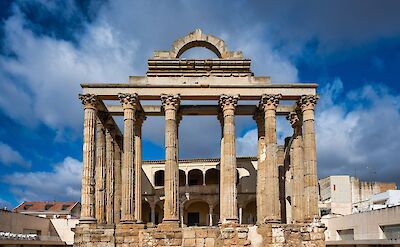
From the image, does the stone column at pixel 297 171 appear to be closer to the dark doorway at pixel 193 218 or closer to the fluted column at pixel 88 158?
the fluted column at pixel 88 158

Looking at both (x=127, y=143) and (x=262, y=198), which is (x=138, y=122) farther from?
(x=262, y=198)

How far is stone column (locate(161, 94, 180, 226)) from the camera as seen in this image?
1371 inches

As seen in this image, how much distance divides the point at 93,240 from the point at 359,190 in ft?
122

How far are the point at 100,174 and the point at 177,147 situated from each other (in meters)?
6.33

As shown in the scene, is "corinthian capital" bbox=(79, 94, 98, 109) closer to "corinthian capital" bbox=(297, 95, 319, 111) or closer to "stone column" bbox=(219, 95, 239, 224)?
"stone column" bbox=(219, 95, 239, 224)

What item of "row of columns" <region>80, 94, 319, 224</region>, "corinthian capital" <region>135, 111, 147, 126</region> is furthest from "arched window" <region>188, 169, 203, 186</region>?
"row of columns" <region>80, 94, 319, 224</region>

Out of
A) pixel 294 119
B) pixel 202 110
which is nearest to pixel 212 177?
pixel 202 110

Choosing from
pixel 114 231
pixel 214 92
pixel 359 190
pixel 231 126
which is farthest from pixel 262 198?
pixel 359 190

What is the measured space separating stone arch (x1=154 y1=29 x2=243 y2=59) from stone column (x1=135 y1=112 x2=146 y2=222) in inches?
218

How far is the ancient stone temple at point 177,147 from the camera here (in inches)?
1351

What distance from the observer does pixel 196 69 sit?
37.4 meters

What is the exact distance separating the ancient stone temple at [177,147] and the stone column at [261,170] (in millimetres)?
77

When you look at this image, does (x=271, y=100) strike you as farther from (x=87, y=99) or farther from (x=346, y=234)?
(x=346, y=234)

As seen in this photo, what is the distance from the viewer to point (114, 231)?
34094 millimetres
